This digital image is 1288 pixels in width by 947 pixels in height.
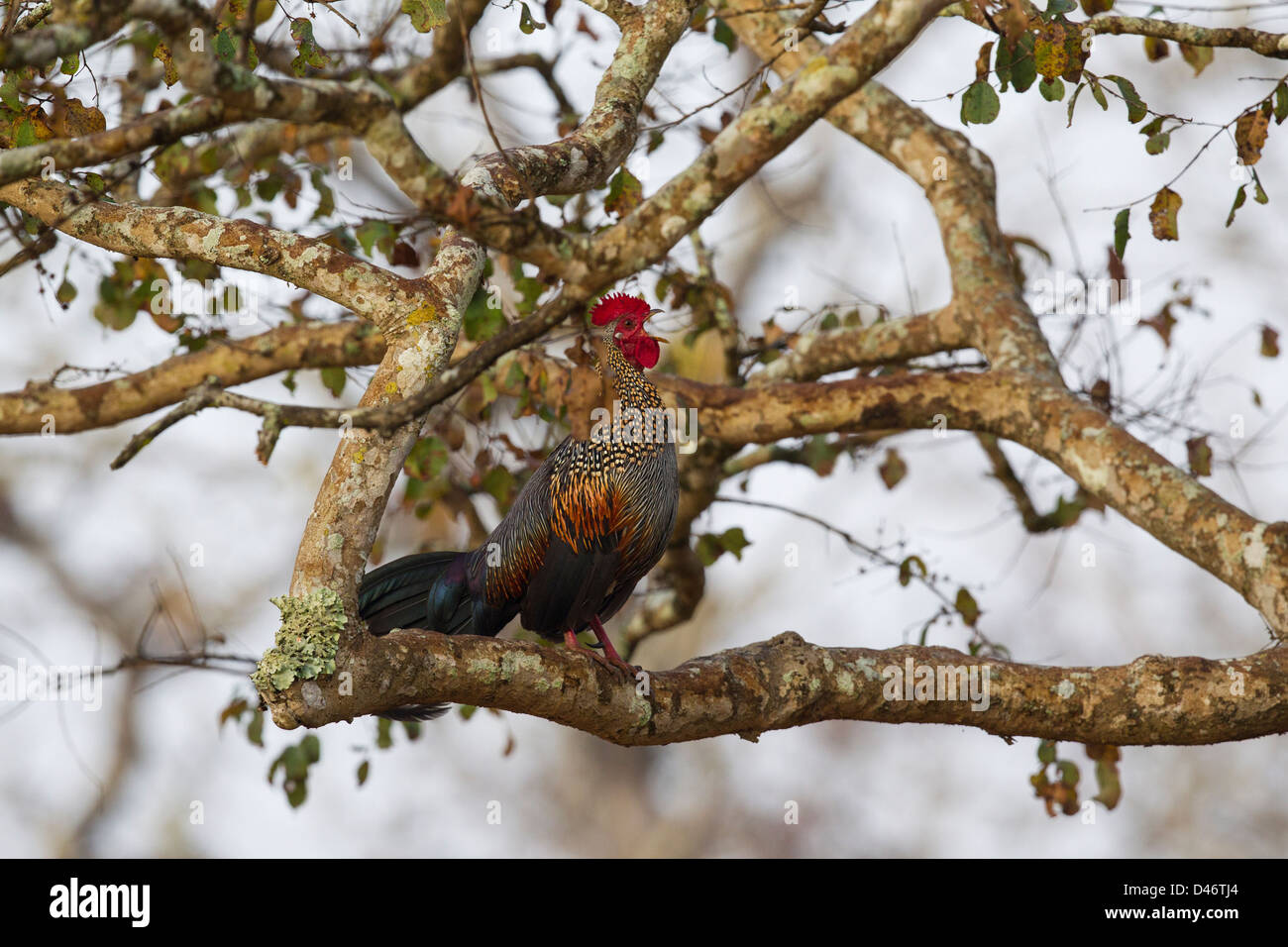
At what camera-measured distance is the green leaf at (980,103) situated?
12.6ft

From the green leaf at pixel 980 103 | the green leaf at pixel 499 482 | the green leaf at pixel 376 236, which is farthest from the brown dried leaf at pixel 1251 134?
the green leaf at pixel 499 482

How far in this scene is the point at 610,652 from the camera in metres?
3.94

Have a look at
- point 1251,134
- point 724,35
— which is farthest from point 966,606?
point 724,35

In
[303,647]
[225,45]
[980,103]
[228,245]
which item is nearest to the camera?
[303,647]

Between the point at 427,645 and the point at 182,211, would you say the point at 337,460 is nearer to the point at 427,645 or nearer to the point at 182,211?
the point at 427,645

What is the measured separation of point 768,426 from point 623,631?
2022mm

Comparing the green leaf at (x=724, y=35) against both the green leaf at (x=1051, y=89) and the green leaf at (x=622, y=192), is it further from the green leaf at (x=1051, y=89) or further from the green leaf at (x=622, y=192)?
the green leaf at (x=1051, y=89)

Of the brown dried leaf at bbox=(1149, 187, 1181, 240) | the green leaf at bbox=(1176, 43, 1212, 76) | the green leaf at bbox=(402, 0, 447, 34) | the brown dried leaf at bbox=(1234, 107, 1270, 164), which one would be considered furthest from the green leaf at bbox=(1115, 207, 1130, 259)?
the green leaf at bbox=(402, 0, 447, 34)

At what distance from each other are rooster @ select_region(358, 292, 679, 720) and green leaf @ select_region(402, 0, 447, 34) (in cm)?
108

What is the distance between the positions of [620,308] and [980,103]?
1392 mm

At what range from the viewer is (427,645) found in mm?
3189

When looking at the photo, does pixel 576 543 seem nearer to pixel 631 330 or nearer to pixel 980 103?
pixel 631 330

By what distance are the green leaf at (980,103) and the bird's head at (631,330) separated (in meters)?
1.25

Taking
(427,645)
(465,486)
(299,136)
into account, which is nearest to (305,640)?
(427,645)
